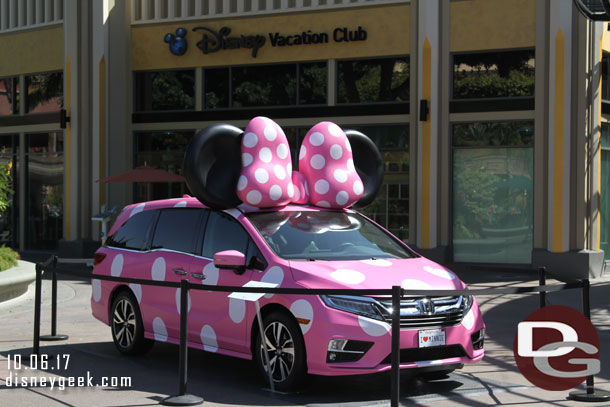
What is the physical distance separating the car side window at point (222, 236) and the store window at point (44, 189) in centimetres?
1760

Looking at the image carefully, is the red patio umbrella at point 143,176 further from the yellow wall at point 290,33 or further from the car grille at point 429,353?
the car grille at point 429,353

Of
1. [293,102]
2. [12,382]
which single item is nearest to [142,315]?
[12,382]

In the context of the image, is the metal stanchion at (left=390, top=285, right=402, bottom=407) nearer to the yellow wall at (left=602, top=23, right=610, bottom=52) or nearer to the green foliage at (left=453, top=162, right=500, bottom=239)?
the green foliage at (left=453, top=162, right=500, bottom=239)

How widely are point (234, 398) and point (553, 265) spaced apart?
1402 cm

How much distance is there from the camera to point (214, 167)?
9.26 meters

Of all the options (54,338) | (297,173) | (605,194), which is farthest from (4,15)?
(297,173)

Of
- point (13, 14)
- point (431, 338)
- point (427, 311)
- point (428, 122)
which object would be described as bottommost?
point (431, 338)

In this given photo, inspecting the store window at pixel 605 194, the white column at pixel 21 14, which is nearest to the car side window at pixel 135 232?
the store window at pixel 605 194

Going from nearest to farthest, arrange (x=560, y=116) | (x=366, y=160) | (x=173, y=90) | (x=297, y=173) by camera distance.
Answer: (x=297, y=173) < (x=366, y=160) < (x=560, y=116) < (x=173, y=90)

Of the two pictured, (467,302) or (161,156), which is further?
(161,156)

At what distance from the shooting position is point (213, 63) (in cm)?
2442

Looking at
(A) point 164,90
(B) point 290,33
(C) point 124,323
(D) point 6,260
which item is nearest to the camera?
(C) point 124,323

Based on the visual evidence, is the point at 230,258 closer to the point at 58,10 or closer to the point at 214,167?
the point at 214,167
